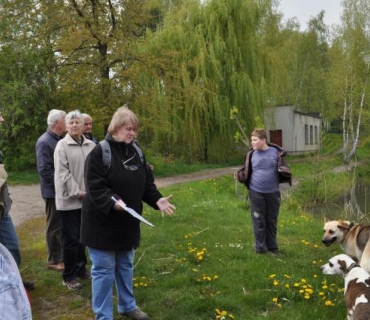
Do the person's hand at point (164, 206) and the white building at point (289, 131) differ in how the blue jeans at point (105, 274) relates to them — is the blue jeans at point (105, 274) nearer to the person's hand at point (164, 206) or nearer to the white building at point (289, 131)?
the person's hand at point (164, 206)

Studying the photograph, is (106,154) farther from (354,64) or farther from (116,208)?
(354,64)

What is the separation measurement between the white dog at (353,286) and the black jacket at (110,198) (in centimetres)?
205

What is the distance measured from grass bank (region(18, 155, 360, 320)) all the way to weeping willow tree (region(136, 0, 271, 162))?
13376 millimetres

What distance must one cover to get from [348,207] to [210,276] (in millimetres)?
6983

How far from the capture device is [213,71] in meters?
22.2

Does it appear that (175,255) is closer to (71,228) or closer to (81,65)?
(71,228)

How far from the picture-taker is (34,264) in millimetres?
6105

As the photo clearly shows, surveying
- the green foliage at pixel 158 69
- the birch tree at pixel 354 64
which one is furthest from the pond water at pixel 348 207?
the birch tree at pixel 354 64

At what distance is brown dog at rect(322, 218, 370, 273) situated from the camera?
602 cm

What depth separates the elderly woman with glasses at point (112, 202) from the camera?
3.79 metres

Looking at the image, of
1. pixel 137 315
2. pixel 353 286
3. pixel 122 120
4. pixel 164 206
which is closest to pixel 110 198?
pixel 164 206

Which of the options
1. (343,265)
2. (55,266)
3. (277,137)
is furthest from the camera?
(277,137)

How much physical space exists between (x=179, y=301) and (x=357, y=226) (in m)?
3.00

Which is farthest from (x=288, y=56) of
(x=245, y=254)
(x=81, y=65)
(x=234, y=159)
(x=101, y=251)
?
(x=101, y=251)
